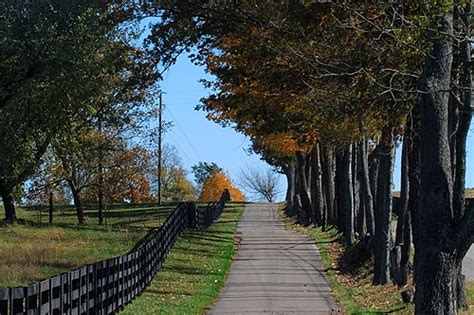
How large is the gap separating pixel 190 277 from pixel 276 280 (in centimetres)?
236

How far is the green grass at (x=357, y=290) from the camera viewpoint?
716 inches

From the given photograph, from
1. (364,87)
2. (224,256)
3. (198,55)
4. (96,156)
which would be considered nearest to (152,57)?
(198,55)

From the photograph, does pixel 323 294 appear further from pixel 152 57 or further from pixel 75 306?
pixel 75 306

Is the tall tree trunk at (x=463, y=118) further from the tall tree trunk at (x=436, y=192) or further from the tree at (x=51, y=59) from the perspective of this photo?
the tree at (x=51, y=59)

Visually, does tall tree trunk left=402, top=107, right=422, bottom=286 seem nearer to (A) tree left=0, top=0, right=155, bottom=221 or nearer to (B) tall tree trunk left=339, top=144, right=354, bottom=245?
(A) tree left=0, top=0, right=155, bottom=221

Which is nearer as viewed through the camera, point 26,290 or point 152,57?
point 26,290

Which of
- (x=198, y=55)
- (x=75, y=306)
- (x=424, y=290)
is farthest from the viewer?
(x=198, y=55)

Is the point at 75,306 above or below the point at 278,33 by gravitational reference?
below

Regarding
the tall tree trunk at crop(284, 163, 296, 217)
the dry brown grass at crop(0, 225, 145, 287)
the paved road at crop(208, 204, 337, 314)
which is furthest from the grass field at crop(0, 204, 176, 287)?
the tall tree trunk at crop(284, 163, 296, 217)

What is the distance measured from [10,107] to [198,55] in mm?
7191

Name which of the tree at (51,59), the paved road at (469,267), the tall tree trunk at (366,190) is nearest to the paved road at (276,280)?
the tall tree trunk at (366,190)

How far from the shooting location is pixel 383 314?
17.1m

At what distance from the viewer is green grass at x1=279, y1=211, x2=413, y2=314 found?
59.7ft

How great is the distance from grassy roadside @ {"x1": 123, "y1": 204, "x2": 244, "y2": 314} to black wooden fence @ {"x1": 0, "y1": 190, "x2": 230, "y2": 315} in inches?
14.4
